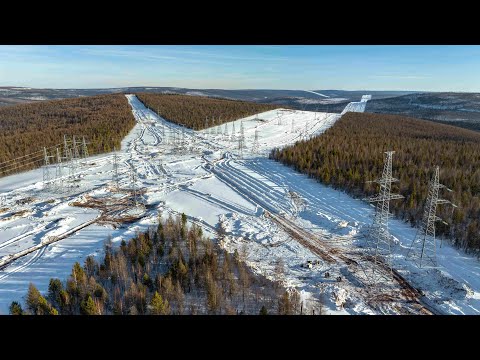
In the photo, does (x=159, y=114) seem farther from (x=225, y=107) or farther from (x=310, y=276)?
(x=310, y=276)

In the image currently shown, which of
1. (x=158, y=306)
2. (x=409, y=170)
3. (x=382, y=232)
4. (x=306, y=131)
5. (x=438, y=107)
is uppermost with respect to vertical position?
(x=438, y=107)

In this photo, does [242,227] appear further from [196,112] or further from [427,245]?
[196,112]

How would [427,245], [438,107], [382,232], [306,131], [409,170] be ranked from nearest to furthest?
1. [427,245]
2. [382,232]
3. [409,170]
4. [306,131]
5. [438,107]

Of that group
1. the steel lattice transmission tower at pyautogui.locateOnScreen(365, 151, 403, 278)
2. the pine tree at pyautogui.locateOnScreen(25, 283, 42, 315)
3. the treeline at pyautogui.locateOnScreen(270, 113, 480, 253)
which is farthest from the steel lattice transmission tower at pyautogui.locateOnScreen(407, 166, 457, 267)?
the pine tree at pyautogui.locateOnScreen(25, 283, 42, 315)

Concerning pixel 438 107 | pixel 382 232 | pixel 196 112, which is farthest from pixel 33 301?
pixel 438 107

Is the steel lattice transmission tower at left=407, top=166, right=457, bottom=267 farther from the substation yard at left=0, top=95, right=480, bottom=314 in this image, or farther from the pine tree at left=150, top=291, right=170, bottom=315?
Result: the pine tree at left=150, top=291, right=170, bottom=315
